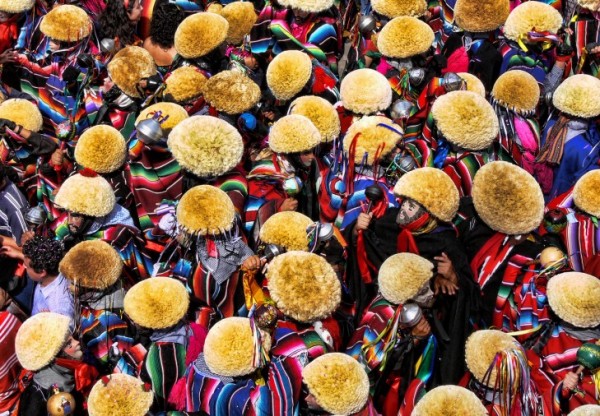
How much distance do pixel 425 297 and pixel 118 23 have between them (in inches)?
153

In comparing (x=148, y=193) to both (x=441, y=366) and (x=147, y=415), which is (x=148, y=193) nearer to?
(x=147, y=415)

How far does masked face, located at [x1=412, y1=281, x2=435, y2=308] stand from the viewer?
3.74 meters

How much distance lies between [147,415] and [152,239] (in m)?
1.47

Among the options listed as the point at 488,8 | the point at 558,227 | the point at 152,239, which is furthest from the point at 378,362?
the point at 488,8

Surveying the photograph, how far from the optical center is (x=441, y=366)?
3.93m

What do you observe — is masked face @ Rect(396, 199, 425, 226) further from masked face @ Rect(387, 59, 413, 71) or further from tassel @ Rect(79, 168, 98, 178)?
tassel @ Rect(79, 168, 98, 178)

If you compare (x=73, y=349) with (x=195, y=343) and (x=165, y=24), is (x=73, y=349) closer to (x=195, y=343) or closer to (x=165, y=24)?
(x=195, y=343)

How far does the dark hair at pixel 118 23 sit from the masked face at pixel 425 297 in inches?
146

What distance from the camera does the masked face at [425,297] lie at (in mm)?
3744

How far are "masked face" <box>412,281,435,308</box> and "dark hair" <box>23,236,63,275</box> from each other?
2082 mm

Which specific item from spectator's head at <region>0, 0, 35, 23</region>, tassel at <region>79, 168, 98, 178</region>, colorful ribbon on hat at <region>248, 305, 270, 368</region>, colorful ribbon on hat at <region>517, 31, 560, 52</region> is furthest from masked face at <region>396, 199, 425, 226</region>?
spectator's head at <region>0, 0, 35, 23</region>

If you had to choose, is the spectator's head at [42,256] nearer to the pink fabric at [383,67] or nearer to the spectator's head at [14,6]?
the pink fabric at [383,67]

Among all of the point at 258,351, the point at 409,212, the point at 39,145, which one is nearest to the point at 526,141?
the point at 409,212

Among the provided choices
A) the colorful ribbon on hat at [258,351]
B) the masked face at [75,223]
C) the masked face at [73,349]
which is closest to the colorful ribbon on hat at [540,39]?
the colorful ribbon on hat at [258,351]
